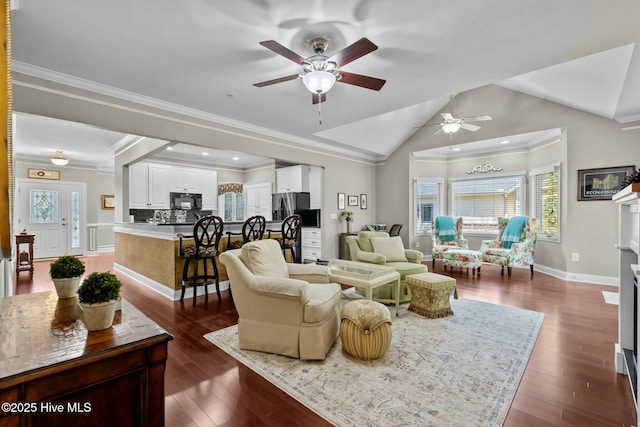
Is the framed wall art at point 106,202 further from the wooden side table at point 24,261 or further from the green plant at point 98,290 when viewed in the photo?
the green plant at point 98,290

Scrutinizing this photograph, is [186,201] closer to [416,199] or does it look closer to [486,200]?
[416,199]

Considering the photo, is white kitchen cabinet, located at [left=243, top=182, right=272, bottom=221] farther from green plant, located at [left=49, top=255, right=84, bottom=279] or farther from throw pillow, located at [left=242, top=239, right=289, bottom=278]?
green plant, located at [left=49, top=255, right=84, bottom=279]

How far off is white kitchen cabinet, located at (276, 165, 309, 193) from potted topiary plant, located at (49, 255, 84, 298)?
208 inches

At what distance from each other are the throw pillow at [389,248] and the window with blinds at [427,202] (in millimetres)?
3162

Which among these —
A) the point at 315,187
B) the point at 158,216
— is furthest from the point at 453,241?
the point at 158,216

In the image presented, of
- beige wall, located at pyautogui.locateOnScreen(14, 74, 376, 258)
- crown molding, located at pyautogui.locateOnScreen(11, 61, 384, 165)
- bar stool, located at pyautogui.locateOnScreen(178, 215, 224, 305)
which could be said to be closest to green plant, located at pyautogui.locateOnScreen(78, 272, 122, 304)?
bar stool, located at pyautogui.locateOnScreen(178, 215, 224, 305)

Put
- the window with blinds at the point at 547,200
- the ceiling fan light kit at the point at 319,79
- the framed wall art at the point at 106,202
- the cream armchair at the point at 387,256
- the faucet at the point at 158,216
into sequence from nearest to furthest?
1. the ceiling fan light kit at the point at 319,79
2. the cream armchair at the point at 387,256
3. the window with blinds at the point at 547,200
4. the faucet at the point at 158,216
5. the framed wall art at the point at 106,202

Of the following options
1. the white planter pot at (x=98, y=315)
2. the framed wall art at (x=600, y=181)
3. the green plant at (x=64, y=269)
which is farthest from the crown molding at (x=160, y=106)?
the framed wall art at (x=600, y=181)

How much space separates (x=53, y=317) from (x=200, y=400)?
3.60ft

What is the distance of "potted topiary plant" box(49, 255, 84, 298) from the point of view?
4.45ft

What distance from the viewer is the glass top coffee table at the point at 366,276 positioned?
301cm

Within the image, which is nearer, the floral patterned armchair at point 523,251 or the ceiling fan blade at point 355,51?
the ceiling fan blade at point 355,51

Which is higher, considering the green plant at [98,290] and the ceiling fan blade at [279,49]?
the ceiling fan blade at [279,49]

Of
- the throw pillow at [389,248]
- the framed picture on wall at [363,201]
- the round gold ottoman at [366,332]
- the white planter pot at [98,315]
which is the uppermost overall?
the framed picture on wall at [363,201]
